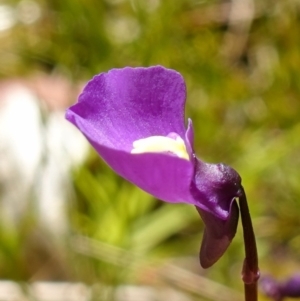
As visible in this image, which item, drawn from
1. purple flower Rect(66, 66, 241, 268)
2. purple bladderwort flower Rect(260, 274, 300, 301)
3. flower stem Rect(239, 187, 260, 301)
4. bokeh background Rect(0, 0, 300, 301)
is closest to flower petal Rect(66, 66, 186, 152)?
purple flower Rect(66, 66, 241, 268)

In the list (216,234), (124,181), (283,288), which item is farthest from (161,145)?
(124,181)

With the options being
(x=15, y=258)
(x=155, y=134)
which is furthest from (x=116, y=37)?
(x=155, y=134)

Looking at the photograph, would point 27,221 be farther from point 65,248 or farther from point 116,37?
point 116,37

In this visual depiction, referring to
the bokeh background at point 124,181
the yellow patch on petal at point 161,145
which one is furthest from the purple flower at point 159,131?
the bokeh background at point 124,181

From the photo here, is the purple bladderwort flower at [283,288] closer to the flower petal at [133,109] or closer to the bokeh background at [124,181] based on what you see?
the flower petal at [133,109]

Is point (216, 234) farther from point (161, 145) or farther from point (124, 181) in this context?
point (124, 181)

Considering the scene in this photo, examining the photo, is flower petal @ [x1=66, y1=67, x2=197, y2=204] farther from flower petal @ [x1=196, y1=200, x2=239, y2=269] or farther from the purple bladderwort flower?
the purple bladderwort flower
